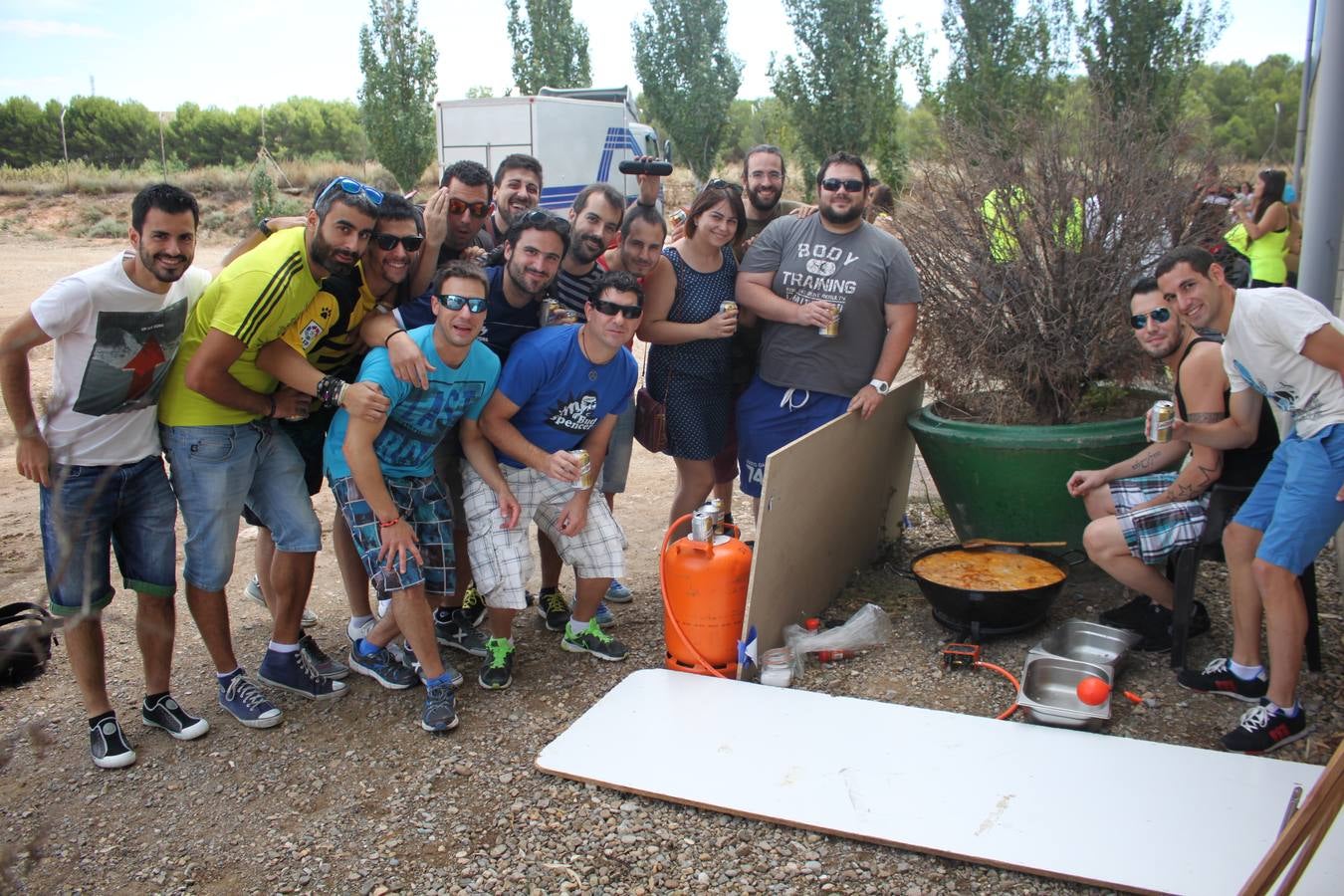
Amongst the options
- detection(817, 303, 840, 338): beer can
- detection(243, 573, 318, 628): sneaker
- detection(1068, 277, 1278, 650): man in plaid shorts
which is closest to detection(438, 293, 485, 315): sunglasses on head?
detection(817, 303, 840, 338): beer can

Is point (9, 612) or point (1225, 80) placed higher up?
point (1225, 80)

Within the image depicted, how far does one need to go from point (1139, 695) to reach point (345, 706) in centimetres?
289

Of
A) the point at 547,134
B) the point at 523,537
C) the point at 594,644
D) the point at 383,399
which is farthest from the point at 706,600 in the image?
the point at 547,134

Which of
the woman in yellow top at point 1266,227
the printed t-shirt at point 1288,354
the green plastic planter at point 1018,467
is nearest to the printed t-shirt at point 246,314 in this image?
the green plastic planter at point 1018,467

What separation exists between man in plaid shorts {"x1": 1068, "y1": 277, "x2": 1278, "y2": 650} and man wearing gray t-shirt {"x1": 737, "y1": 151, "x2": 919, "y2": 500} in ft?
3.04

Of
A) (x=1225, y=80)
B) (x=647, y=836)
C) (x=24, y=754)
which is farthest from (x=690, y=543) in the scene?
(x=1225, y=80)

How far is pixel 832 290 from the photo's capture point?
4.39 meters

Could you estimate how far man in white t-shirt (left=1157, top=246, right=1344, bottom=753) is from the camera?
10.5ft

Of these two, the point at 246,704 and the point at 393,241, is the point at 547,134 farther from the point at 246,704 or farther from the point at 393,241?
Result: the point at 246,704

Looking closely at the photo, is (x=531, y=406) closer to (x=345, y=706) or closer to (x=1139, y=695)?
(x=345, y=706)

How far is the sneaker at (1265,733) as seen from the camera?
3.30 meters

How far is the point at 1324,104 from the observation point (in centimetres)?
561

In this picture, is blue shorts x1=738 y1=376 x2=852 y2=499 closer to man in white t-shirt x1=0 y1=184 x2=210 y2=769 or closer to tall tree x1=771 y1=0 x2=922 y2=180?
man in white t-shirt x1=0 y1=184 x2=210 y2=769

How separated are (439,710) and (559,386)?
1.25 m
